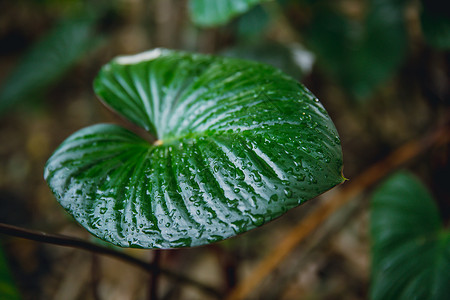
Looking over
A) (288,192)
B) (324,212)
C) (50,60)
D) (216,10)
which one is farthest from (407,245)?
(50,60)

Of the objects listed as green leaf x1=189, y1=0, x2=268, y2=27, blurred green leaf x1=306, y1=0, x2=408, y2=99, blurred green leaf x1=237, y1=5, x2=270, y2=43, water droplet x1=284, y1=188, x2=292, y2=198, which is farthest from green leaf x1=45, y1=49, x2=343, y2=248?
blurred green leaf x1=306, y1=0, x2=408, y2=99

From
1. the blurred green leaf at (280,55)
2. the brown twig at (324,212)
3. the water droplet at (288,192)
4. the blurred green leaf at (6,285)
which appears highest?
the blurred green leaf at (280,55)

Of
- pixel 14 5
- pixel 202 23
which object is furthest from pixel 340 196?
pixel 14 5

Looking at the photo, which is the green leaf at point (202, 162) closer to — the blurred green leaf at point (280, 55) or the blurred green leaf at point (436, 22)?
the blurred green leaf at point (280, 55)

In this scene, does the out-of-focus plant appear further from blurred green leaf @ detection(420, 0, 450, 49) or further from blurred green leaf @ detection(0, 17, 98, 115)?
blurred green leaf @ detection(420, 0, 450, 49)

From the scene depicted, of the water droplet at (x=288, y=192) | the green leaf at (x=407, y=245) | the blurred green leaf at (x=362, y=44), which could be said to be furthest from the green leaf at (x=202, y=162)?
the blurred green leaf at (x=362, y=44)

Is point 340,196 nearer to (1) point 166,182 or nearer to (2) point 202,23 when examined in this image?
(2) point 202,23
